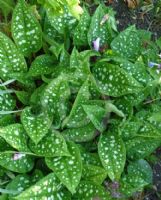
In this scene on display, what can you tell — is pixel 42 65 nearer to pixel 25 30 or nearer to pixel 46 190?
pixel 25 30

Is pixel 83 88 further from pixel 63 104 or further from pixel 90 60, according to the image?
pixel 90 60

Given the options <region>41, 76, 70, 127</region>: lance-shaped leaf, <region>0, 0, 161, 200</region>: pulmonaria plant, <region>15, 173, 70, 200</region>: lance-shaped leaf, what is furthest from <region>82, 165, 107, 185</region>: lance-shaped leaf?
<region>41, 76, 70, 127</region>: lance-shaped leaf

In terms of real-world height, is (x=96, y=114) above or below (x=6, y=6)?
below

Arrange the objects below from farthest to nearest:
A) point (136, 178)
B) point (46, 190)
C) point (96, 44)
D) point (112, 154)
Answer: point (96, 44) < point (136, 178) < point (112, 154) < point (46, 190)

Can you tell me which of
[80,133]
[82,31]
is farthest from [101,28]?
[80,133]

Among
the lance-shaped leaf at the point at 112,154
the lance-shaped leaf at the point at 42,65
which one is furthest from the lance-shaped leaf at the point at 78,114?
the lance-shaped leaf at the point at 42,65

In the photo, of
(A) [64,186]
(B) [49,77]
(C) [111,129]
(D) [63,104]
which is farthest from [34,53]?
(A) [64,186]
